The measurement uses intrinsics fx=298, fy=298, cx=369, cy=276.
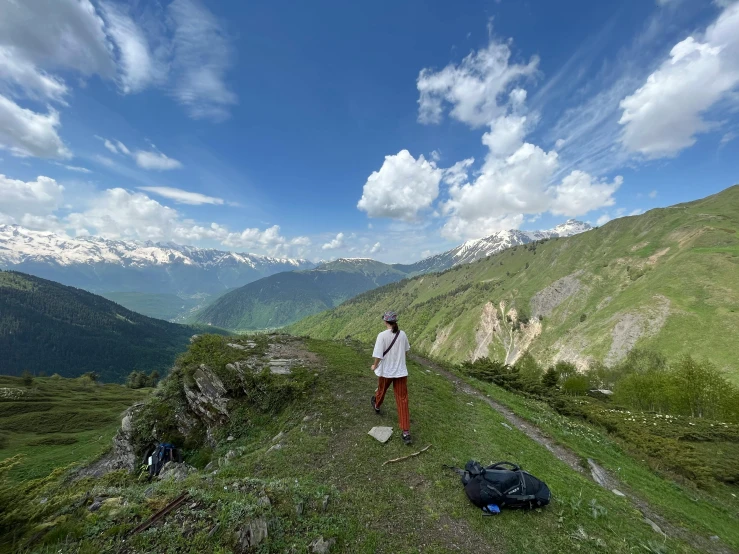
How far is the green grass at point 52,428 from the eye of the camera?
30247 millimetres

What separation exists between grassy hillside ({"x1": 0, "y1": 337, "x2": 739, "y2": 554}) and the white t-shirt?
2.32 metres

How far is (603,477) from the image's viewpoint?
1249 centimetres

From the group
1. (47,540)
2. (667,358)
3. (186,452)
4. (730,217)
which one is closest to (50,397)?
(186,452)

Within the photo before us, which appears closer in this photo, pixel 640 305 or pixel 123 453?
pixel 123 453

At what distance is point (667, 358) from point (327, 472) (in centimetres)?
12464

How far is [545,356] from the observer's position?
138 metres

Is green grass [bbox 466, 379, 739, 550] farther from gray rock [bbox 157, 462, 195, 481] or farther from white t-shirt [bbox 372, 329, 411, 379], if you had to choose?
gray rock [bbox 157, 462, 195, 481]

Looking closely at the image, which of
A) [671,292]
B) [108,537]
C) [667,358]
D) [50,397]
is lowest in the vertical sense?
[50,397]

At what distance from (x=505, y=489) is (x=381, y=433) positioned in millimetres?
4289

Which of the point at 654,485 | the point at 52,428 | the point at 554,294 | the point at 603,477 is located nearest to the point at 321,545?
the point at 603,477

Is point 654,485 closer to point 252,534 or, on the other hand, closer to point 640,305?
point 252,534

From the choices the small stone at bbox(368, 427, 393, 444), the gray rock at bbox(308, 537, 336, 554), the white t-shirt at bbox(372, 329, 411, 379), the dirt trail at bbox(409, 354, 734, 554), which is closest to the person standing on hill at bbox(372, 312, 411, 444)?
the white t-shirt at bbox(372, 329, 411, 379)

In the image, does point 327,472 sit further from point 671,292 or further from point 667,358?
point 671,292

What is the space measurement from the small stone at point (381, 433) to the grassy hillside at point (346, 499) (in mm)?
205
